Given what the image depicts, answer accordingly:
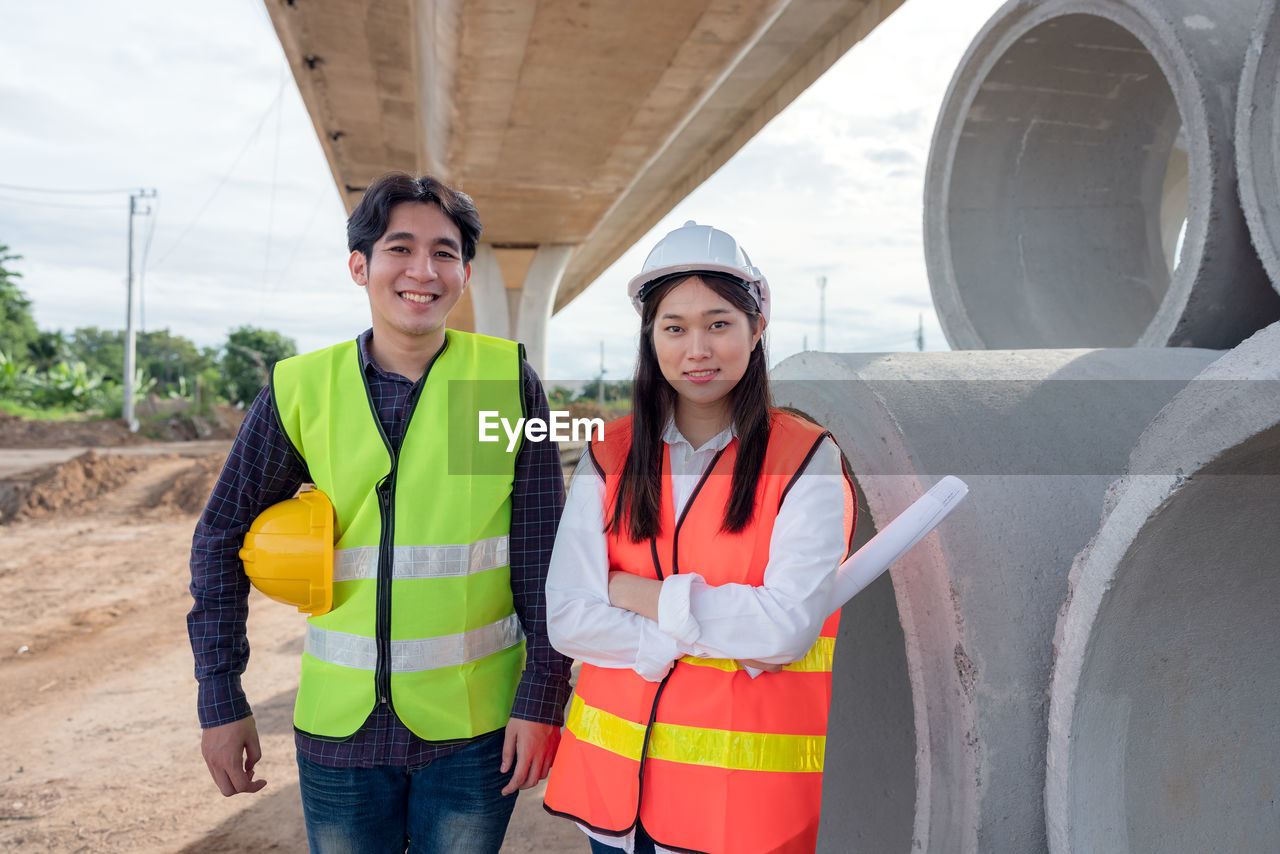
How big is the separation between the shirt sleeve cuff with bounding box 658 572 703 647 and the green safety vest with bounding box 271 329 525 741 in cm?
59

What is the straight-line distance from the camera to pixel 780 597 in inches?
68.9

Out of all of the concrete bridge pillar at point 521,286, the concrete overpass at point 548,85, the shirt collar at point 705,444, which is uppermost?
the concrete overpass at point 548,85

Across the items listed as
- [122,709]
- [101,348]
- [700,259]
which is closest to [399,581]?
[700,259]

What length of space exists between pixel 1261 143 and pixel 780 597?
95.6 inches

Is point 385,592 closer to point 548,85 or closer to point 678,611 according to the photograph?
point 678,611

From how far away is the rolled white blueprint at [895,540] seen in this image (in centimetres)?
192

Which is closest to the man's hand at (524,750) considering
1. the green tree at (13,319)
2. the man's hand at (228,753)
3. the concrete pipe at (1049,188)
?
the man's hand at (228,753)

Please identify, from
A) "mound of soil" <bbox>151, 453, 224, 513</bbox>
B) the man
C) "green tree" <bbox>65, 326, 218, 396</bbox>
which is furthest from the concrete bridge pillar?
Result: "green tree" <bbox>65, 326, 218, 396</bbox>

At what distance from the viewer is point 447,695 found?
6.93 ft

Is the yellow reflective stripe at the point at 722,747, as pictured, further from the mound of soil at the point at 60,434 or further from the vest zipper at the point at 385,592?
the mound of soil at the point at 60,434

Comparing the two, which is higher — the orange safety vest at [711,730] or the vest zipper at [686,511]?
the vest zipper at [686,511]

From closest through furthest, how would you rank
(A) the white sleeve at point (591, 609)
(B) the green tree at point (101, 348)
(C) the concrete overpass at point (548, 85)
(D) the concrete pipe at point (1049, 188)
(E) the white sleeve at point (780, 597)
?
(E) the white sleeve at point (780, 597)
(A) the white sleeve at point (591, 609)
(D) the concrete pipe at point (1049, 188)
(C) the concrete overpass at point (548, 85)
(B) the green tree at point (101, 348)

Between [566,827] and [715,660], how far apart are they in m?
2.88

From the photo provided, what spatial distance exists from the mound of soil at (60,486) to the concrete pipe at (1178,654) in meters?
15.2
